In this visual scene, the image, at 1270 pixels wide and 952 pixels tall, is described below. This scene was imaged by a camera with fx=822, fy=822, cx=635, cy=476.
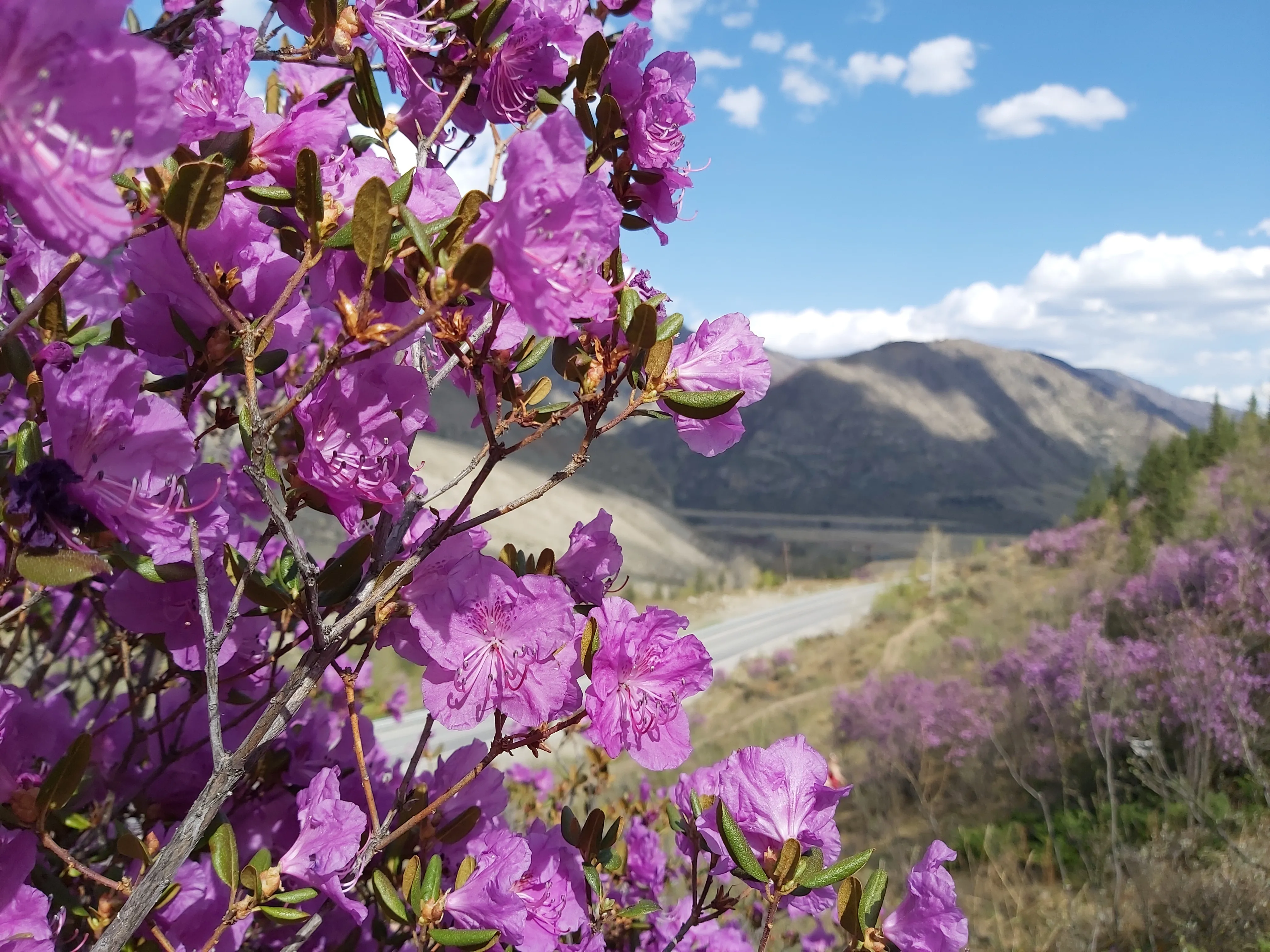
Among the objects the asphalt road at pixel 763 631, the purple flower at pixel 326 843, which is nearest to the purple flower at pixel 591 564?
the purple flower at pixel 326 843

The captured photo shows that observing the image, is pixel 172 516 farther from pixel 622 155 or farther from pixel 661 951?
pixel 661 951

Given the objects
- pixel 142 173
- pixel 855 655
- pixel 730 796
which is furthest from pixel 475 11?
pixel 855 655

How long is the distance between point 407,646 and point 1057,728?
11451mm

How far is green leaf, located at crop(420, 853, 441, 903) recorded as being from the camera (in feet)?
3.69

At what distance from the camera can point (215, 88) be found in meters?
1.16

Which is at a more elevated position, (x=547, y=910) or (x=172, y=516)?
(x=172, y=516)

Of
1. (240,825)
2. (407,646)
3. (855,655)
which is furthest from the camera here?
(855,655)

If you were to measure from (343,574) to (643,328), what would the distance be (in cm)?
50

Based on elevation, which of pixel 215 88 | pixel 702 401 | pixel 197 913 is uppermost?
pixel 215 88

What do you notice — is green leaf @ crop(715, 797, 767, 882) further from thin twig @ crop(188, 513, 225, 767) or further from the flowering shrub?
thin twig @ crop(188, 513, 225, 767)

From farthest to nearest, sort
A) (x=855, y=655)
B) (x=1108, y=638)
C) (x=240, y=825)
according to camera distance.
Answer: (x=855, y=655)
(x=1108, y=638)
(x=240, y=825)

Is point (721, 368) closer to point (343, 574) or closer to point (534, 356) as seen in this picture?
point (534, 356)

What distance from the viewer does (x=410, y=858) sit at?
3.95ft

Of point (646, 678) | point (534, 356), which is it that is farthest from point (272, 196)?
point (646, 678)
